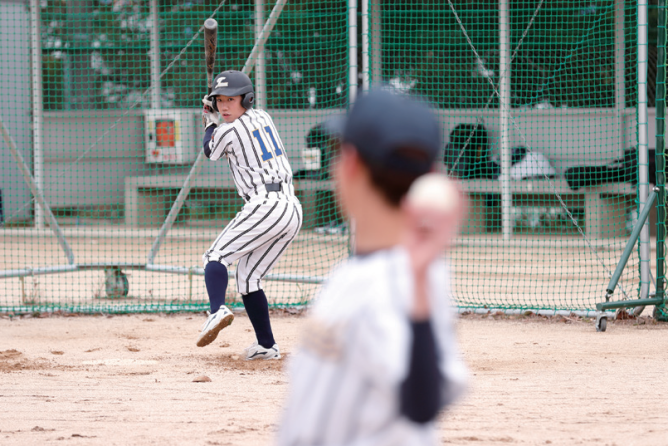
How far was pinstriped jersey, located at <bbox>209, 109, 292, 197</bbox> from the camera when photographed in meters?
5.26

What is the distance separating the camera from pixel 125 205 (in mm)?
15102

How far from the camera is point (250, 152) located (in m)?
5.26

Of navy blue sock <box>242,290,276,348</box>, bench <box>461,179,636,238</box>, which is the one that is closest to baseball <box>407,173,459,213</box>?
navy blue sock <box>242,290,276,348</box>

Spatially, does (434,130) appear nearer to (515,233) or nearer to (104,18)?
(515,233)

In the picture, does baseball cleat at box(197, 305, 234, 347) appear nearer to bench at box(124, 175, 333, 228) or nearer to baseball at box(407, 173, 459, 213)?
baseball at box(407, 173, 459, 213)

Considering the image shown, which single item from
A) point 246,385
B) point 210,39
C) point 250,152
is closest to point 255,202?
point 250,152

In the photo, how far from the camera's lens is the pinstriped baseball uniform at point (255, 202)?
205 inches

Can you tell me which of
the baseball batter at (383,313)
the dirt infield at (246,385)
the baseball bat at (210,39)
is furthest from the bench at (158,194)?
the baseball batter at (383,313)

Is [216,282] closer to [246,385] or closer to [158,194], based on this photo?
[246,385]

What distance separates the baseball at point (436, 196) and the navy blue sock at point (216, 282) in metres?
3.88

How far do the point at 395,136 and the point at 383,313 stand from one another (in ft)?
1.02

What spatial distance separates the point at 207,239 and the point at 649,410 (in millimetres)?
9944

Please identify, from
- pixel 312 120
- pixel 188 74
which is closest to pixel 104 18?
pixel 188 74

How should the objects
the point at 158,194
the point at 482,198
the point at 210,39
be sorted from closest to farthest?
the point at 210,39 → the point at 482,198 → the point at 158,194
